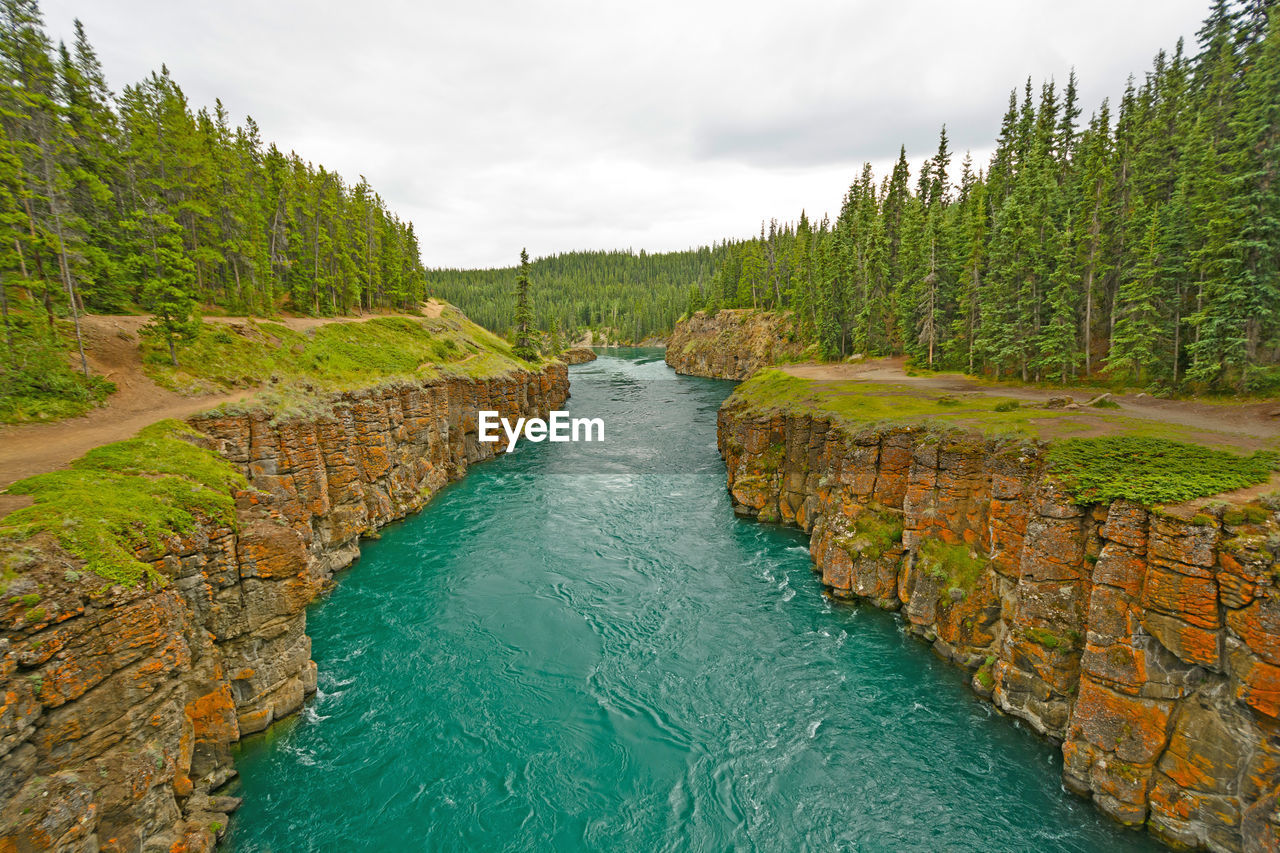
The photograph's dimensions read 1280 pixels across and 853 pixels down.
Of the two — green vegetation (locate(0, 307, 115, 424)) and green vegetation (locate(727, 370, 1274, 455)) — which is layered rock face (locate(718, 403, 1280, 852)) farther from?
green vegetation (locate(0, 307, 115, 424))

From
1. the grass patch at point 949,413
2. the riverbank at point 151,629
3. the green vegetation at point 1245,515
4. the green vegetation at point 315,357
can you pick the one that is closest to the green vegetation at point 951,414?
the grass patch at point 949,413

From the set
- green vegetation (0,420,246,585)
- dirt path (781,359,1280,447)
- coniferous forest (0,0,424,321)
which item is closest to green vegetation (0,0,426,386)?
coniferous forest (0,0,424,321)

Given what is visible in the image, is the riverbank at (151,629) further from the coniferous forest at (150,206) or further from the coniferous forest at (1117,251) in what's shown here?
the coniferous forest at (1117,251)

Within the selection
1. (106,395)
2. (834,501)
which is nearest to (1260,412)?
(834,501)

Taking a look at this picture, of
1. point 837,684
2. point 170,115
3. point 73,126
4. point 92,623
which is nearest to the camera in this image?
point 92,623

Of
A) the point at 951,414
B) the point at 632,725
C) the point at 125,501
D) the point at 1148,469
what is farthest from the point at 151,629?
the point at 951,414

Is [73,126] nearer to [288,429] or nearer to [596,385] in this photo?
[288,429]
